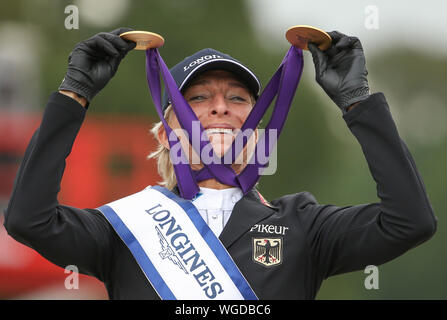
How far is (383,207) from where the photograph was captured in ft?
11.3

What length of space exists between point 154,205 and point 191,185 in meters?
0.24

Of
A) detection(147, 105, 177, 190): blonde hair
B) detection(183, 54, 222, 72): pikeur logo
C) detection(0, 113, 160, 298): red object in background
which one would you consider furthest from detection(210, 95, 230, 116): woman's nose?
detection(0, 113, 160, 298): red object in background

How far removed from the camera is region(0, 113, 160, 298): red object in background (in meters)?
12.0

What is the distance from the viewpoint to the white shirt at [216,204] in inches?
150

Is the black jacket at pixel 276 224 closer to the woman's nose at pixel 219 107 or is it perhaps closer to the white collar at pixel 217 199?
the white collar at pixel 217 199

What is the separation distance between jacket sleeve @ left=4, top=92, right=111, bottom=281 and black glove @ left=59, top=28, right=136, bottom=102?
114 millimetres

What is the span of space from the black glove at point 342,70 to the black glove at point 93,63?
0.91 meters

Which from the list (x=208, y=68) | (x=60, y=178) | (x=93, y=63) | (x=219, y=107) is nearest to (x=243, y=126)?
(x=219, y=107)

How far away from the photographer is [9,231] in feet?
11.2

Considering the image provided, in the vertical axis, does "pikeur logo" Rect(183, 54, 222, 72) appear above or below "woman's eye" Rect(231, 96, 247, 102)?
above

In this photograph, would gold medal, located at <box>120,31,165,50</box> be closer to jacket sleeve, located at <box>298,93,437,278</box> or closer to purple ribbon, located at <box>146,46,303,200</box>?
purple ribbon, located at <box>146,46,303,200</box>

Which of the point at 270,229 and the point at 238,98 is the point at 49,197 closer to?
the point at 270,229

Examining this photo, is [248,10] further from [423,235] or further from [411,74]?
[423,235]

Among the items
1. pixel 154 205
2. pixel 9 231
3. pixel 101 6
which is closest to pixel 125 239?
pixel 154 205
